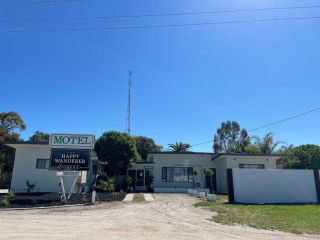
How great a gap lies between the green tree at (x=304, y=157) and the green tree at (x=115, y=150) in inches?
762

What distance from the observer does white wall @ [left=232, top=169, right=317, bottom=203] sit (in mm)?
19312

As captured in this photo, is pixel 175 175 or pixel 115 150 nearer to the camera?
pixel 115 150

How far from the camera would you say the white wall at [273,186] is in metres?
19.3

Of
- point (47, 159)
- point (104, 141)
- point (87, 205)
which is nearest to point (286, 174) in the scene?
point (87, 205)

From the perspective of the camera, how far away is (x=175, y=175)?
31438mm

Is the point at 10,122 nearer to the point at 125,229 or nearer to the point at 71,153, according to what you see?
the point at 71,153

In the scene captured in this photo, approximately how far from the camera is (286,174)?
65.6ft

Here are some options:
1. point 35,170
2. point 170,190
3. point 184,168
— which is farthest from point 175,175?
point 35,170

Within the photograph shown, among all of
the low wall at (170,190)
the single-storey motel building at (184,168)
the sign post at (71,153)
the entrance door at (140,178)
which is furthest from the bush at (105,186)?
the entrance door at (140,178)

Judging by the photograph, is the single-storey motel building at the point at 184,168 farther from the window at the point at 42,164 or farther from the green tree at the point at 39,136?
the green tree at the point at 39,136

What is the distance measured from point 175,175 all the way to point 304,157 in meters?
16.9

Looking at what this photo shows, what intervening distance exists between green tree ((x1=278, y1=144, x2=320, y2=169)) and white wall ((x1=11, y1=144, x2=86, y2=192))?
26.0 meters

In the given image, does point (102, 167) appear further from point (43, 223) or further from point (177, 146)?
point (43, 223)

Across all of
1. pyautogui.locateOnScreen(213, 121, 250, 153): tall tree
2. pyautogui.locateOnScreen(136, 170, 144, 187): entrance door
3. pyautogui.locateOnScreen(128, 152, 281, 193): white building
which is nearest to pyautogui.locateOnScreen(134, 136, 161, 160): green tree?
pyautogui.locateOnScreen(213, 121, 250, 153): tall tree
